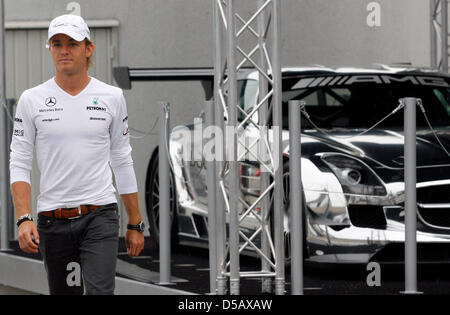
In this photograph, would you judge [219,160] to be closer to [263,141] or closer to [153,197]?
[263,141]

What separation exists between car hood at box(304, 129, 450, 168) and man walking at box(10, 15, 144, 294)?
2.91 metres

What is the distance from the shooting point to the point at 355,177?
7023mm

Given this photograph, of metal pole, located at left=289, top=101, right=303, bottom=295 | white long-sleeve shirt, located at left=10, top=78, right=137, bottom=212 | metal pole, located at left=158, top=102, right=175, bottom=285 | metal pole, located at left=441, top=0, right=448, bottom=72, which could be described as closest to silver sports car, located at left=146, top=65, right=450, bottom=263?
metal pole, located at left=289, top=101, right=303, bottom=295

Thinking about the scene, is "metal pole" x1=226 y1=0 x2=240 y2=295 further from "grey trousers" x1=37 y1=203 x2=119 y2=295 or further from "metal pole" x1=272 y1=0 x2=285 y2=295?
"grey trousers" x1=37 y1=203 x2=119 y2=295

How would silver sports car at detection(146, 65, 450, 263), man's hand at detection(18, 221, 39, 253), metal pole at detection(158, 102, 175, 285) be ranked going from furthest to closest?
metal pole at detection(158, 102, 175, 285) < silver sports car at detection(146, 65, 450, 263) < man's hand at detection(18, 221, 39, 253)

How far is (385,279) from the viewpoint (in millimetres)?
7188

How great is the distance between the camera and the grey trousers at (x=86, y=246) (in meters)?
4.40

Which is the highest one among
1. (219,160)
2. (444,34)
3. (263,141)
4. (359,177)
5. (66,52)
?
(444,34)

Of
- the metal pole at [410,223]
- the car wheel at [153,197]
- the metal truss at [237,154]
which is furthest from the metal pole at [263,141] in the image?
the car wheel at [153,197]

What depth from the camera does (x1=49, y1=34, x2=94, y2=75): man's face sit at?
4.41 m

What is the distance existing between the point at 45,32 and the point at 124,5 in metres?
0.92

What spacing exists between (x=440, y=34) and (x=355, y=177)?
370 cm

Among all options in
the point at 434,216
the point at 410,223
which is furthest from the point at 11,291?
the point at 410,223
